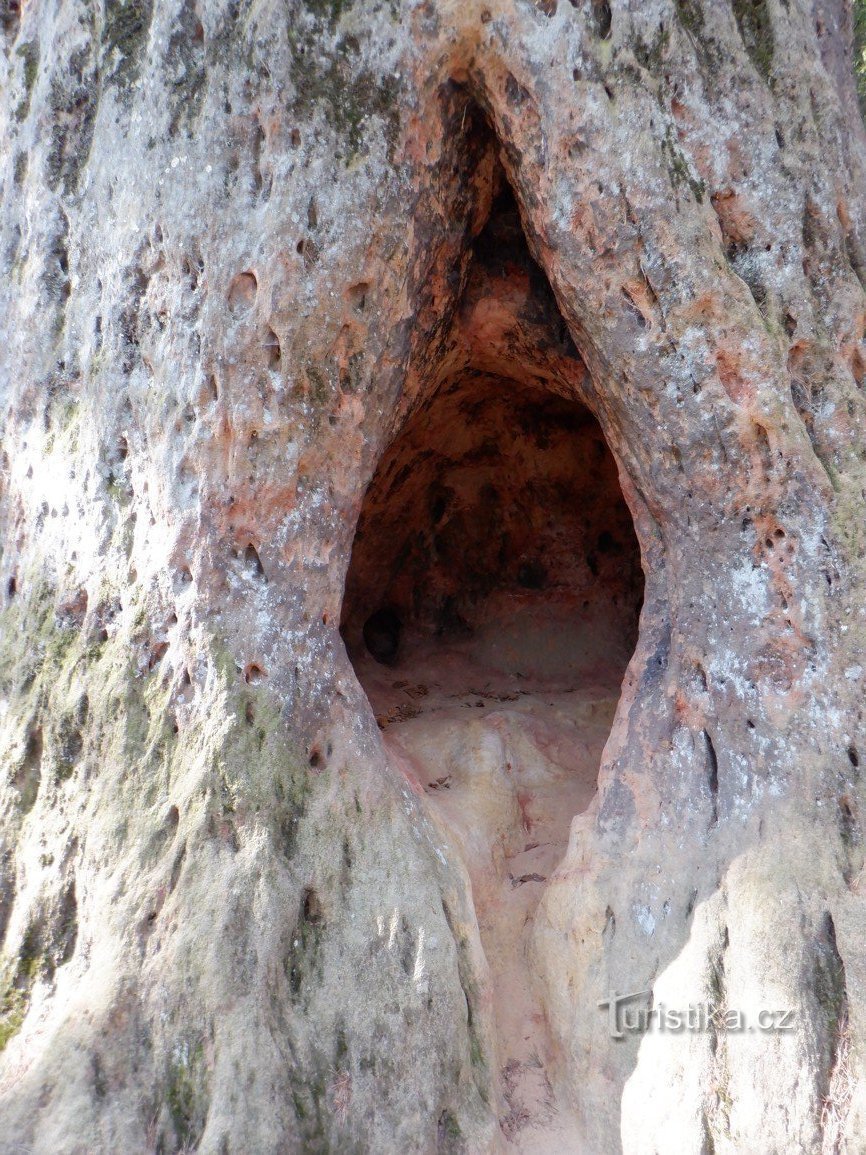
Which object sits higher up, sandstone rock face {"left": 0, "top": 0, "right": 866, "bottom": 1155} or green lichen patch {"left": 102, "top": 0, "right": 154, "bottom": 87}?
green lichen patch {"left": 102, "top": 0, "right": 154, "bottom": 87}

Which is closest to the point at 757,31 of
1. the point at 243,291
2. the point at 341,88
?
the point at 341,88

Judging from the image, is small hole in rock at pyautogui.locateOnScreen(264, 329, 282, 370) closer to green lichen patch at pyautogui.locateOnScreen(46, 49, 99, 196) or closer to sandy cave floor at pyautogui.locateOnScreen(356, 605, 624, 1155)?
green lichen patch at pyautogui.locateOnScreen(46, 49, 99, 196)

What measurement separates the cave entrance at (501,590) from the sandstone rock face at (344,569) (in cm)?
22

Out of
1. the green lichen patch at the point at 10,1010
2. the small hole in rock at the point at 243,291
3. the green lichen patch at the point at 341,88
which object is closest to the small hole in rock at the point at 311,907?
the green lichen patch at the point at 10,1010

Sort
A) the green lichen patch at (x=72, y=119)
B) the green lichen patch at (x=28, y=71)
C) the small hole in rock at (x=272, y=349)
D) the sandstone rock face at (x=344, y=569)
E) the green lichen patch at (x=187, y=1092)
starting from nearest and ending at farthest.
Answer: the green lichen patch at (x=187, y=1092) < the sandstone rock face at (x=344, y=569) < the small hole in rock at (x=272, y=349) < the green lichen patch at (x=72, y=119) < the green lichen patch at (x=28, y=71)

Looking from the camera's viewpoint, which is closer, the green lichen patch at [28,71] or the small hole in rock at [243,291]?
the small hole in rock at [243,291]

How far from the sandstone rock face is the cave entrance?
0.22 m

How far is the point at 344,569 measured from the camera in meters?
4.08

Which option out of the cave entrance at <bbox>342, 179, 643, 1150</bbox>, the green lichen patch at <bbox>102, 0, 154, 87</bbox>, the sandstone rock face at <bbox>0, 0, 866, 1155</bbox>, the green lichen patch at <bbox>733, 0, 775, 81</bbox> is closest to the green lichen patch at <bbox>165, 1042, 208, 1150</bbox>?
the sandstone rock face at <bbox>0, 0, 866, 1155</bbox>

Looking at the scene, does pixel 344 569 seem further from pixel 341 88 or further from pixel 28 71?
pixel 28 71

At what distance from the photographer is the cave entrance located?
4.59 m

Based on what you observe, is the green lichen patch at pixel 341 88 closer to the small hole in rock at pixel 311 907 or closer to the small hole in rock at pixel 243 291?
the small hole in rock at pixel 243 291

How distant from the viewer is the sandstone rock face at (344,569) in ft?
10.9

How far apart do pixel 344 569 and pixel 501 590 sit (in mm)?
2517
